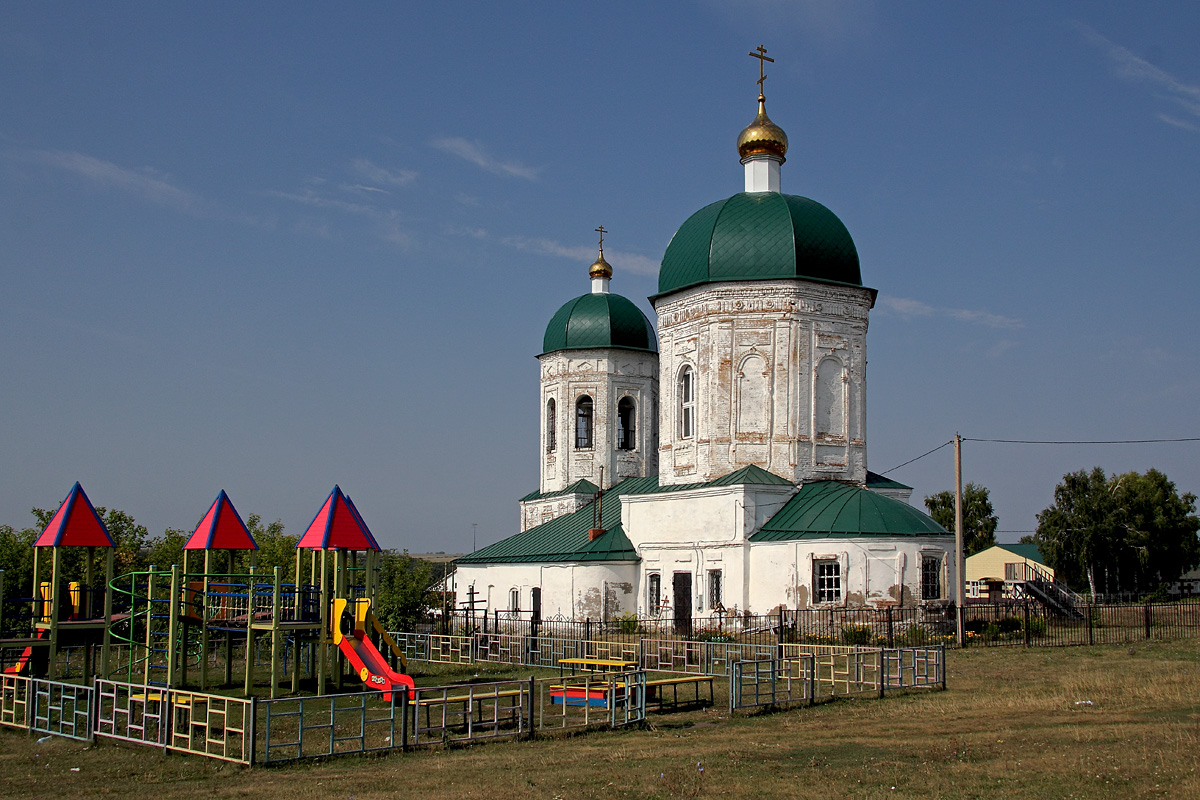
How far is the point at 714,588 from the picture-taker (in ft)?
94.4

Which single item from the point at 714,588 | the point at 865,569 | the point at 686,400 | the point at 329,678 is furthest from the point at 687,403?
the point at 329,678

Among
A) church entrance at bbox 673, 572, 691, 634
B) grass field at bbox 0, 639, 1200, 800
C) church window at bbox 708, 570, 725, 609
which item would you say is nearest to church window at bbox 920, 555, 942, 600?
church window at bbox 708, 570, 725, 609

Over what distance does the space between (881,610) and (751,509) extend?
430 centimetres

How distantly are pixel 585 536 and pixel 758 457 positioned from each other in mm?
6829

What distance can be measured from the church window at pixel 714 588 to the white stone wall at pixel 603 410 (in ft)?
36.0

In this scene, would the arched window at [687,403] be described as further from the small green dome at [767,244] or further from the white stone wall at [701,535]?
the small green dome at [767,244]

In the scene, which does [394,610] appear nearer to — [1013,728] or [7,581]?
[7,581]

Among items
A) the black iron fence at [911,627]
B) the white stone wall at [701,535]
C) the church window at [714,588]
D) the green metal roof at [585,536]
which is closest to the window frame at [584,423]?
the green metal roof at [585,536]

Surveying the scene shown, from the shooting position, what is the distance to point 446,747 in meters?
13.4

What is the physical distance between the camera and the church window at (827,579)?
2612 centimetres

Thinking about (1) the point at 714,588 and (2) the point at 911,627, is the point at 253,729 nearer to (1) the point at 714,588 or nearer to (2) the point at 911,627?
(2) the point at 911,627

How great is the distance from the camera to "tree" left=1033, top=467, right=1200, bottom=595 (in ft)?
177

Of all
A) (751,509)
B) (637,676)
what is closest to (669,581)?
(751,509)

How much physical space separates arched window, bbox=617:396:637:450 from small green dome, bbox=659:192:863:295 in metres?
9.77
